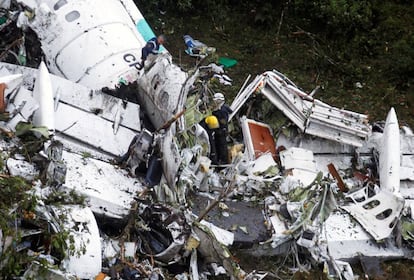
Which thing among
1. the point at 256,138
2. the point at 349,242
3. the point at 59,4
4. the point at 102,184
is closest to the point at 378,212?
the point at 349,242

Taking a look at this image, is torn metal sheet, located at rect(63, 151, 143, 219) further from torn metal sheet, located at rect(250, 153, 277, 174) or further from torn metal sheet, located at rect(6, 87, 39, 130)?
torn metal sheet, located at rect(250, 153, 277, 174)

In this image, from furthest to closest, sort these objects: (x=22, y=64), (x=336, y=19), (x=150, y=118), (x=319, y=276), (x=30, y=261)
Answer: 1. (x=336, y=19)
2. (x=22, y=64)
3. (x=150, y=118)
4. (x=319, y=276)
5. (x=30, y=261)

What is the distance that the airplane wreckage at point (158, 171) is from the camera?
5230mm

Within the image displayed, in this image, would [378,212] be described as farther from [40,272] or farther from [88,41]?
[88,41]

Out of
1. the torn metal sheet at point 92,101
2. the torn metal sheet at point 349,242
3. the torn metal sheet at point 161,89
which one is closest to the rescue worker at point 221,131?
the torn metal sheet at point 161,89

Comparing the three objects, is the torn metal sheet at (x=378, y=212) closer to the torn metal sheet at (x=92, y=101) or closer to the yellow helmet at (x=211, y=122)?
the yellow helmet at (x=211, y=122)

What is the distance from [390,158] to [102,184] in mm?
2717

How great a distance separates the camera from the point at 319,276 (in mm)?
5730

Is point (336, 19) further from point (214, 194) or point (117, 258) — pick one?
point (117, 258)

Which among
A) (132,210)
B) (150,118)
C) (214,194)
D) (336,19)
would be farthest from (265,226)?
(336,19)

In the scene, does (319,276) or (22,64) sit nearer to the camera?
(319,276)

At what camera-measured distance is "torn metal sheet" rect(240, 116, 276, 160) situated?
6859mm

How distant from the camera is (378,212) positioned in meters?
6.30

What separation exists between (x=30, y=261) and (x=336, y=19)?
19.2 feet
